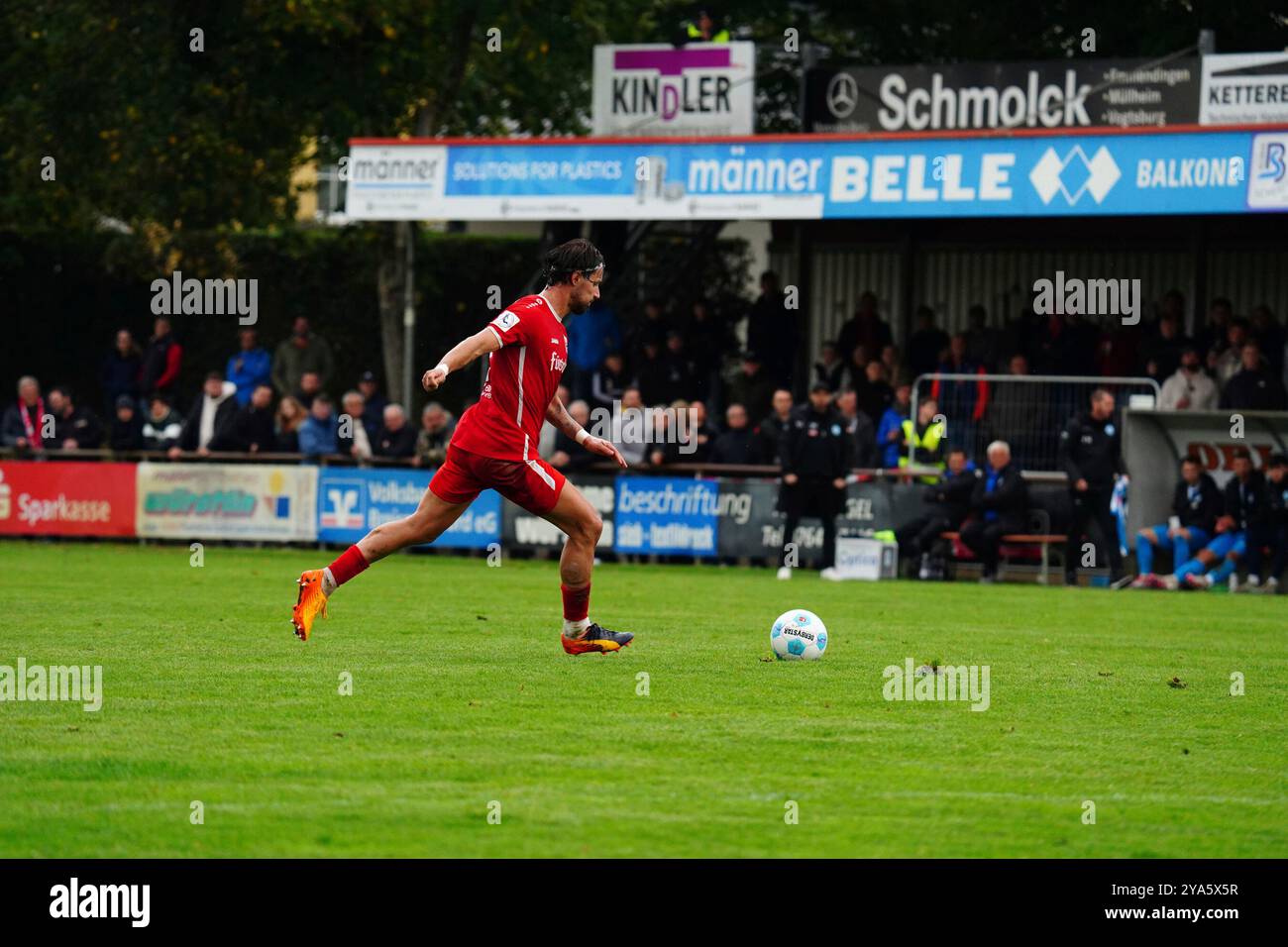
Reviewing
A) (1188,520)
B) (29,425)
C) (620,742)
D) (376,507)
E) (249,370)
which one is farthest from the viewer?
(249,370)

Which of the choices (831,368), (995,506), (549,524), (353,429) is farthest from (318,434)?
(995,506)

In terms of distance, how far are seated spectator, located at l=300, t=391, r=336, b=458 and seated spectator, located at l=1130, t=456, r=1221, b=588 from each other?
9.61 m

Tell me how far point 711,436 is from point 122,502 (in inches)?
285

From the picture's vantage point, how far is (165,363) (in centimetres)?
2744

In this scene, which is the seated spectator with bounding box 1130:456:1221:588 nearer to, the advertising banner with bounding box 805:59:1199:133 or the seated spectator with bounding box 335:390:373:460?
the advertising banner with bounding box 805:59:1199:133

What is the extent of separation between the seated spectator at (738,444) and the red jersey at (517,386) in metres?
12.0

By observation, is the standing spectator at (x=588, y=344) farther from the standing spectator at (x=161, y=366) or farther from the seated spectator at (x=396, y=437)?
the standing spectator at (x=161, y=366)

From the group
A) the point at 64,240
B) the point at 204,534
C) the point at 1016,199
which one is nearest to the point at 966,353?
the point at 1016,199

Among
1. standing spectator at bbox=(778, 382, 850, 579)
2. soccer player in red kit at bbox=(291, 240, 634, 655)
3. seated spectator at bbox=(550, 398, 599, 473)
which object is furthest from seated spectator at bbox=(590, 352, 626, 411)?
soccer player in red kit at bbox=(291, 240, 634, 655)

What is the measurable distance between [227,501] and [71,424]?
9.58 ft

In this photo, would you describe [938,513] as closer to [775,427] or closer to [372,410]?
[775,427]

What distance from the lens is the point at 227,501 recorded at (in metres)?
24.4

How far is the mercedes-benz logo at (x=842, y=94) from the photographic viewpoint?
983 inches
